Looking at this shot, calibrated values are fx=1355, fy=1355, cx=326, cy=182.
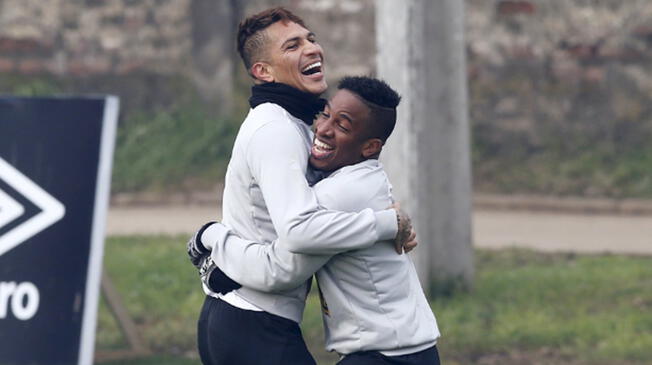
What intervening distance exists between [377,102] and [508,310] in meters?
4.07

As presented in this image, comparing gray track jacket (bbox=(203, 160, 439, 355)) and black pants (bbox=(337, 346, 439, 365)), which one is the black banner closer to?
gray track jacket (bbox=(203, 160, 439, 355))

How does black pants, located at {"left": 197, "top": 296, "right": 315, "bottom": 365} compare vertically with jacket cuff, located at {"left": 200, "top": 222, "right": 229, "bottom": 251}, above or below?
below

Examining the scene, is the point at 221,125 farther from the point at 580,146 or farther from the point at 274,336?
the point at 274,336

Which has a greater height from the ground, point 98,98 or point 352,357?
point 98,98

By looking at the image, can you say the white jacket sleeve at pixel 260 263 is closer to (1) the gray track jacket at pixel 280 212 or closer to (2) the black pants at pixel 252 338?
(1) the gray track jacket at pixel 280 212

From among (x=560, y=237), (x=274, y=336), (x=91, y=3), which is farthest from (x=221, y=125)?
(x=274, y=336)

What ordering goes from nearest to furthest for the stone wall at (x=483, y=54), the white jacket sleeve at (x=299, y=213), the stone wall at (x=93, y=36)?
the white jacket sleeve at (x=299, y=213) → the stone wall at (x=483, y=54) → the stone wall at (x=93, y=36)

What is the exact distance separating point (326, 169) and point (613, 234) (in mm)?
6464

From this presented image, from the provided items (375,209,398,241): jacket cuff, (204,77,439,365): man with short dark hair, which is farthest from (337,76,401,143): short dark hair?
(375,209,398,241): jacket cuff

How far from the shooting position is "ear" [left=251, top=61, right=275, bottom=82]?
3900 millimetres

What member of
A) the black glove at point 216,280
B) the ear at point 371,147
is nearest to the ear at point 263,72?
the ear at point 371,147

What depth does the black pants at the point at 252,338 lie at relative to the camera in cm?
379

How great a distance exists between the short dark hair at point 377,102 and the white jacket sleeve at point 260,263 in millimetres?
390

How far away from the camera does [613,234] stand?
9.87 m
